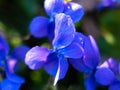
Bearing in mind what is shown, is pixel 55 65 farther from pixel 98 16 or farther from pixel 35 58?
pixel 98 16

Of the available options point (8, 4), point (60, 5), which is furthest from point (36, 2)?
point (60, 5)

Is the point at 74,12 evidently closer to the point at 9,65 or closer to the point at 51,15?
the point at 51,15

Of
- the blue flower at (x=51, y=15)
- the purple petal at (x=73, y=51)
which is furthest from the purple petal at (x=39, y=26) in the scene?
the purple petal at (x=73, y=51)

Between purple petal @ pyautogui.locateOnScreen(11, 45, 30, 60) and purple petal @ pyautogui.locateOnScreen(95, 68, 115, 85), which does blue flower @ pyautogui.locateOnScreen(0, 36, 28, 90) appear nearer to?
purple petal @ pyautogui.locateOnScreen(11, 45, 30, 60)

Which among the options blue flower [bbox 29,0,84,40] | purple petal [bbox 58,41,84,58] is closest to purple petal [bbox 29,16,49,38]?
blue flower [bbox 29,0,84,40]

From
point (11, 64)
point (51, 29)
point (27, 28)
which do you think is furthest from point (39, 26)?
point (27, 28)
